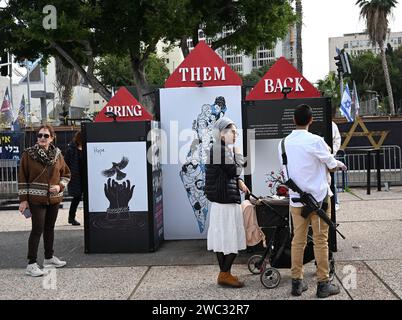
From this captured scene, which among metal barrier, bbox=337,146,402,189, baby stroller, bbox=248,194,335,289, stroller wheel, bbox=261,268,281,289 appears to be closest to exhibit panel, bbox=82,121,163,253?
Result: baby stroller, bbox=248,194,335,289

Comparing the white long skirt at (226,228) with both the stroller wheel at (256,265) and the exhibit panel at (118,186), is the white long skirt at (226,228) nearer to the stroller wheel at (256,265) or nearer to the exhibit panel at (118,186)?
the stroller wheel at (256,265)

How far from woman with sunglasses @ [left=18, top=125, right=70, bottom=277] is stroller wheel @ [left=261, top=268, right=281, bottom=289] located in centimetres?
262

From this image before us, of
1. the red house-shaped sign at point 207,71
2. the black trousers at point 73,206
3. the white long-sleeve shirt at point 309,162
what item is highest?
the red house-shaped sign at point 207,71

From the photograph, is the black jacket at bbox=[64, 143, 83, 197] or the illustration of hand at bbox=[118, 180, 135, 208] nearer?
the illustration of hand at bbox=[118, 180, 135, 208]

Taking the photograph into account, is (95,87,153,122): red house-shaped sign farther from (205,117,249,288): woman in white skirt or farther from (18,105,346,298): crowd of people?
(205,117,249,288): woman in white skirt

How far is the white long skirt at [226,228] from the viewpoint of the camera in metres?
5.55

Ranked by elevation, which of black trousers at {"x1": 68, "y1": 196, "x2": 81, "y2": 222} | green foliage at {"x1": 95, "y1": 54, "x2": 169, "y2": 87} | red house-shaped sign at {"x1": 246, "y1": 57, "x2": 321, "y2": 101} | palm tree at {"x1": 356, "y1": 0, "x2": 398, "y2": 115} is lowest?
black trousers at {"x1": 68, "y1": 196, "x2": 81, "y2": 222}

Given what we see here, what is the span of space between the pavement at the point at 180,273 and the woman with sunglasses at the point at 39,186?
1.36ft

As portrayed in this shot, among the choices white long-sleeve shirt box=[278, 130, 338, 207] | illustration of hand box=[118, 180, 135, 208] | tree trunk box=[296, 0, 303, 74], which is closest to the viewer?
white long-sleeve shirt box=[278, 130, 338, 207]

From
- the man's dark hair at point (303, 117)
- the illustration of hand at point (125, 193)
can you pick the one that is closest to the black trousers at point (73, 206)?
the illustration of hand at point (125, 193)

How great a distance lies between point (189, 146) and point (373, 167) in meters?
8.93

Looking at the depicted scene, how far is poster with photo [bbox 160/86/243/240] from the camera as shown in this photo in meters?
7.71

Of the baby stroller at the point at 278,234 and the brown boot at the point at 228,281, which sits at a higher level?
the baby stroller at the point at 278,234
